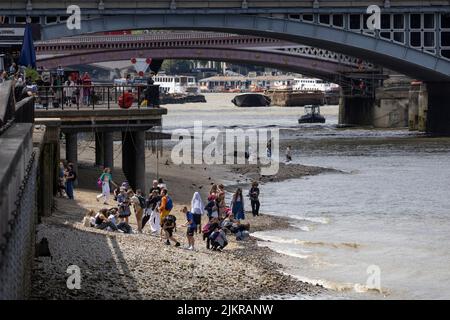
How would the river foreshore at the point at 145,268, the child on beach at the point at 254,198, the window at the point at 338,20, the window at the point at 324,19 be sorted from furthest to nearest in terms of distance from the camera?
the window at the point at 338,20
the window at the point at 324,19
the child on beach at the point at 254,198
the river foreshore at the point at 145,268

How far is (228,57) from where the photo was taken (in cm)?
13050

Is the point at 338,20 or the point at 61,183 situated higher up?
the point at 338,20

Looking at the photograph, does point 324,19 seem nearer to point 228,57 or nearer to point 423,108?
point 423,108

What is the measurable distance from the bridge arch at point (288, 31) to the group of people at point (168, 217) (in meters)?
41.5

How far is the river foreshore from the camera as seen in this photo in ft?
85.4

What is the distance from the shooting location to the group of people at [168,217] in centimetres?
3559

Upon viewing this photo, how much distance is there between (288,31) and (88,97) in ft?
112

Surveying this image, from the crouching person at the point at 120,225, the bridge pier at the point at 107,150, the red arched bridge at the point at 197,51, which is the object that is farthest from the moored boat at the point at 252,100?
the crouching person at the point at 120,225

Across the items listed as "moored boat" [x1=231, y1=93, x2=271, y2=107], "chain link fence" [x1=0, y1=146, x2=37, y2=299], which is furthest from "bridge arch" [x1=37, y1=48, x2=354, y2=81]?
"chain link fence" [x1=0, y1=146, x2=37, y2=299]

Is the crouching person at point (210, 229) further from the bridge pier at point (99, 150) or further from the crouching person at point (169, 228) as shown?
the bridge pier at point (99, 150)

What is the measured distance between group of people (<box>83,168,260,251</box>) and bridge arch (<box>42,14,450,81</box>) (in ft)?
136

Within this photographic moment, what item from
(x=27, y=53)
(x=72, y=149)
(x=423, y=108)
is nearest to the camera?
(x=27, y=53)

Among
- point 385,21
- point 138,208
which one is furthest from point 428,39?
point 138,208
